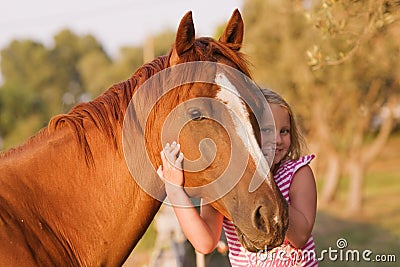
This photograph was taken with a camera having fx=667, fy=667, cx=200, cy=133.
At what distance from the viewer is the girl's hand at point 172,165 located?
3.48 m

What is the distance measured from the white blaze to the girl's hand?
341mm

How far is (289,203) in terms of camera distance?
4.09 meters

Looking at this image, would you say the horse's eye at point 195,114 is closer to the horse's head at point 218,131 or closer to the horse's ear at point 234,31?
the horse's head at point 218,131

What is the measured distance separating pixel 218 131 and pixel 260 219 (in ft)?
1.61

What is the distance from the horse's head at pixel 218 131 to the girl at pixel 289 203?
9 centimetres

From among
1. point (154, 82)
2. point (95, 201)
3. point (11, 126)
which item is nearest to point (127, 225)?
point (95, 201)

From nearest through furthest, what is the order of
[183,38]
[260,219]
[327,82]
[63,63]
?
[260,219] < [183,38] < [327,82] < [63,63]

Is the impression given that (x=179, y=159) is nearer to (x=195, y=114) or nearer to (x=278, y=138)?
(x=195, y=114)

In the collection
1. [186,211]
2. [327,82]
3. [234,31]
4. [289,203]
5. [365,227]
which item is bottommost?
[365,227]

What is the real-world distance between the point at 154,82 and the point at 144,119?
205 mm

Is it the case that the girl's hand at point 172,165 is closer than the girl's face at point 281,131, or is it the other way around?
the girl's hand at point 172,165

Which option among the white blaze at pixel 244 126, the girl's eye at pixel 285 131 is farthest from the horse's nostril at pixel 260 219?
the girl's eye at pixel 285 131

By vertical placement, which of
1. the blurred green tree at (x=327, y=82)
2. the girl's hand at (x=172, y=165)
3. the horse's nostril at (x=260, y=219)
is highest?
the girl's hand at (x=172, y=165)

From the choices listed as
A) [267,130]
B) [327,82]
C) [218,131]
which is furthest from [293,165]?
[327,82]
